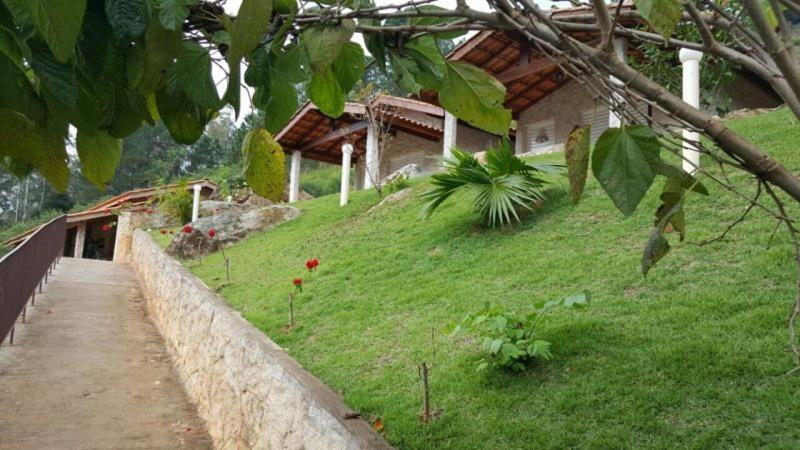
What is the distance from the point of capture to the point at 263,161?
2.92 feet

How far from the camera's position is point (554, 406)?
281 centimetres

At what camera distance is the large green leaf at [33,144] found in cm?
74

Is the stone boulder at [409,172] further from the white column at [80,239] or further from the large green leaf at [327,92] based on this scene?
the white column at [80,239]

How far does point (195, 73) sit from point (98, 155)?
0.78 ft

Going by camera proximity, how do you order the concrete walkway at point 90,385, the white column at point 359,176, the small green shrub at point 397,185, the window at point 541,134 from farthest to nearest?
the white column at point 359,176 < the window at point 541,134 < the small green shrub at point 397,185 < the concrete walkway at point 90,385

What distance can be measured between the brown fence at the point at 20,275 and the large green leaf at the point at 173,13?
6.16 m

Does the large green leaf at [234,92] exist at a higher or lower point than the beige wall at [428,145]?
lower

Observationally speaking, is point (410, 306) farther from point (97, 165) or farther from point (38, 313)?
point (38, 313)

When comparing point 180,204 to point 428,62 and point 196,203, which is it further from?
point 428,62

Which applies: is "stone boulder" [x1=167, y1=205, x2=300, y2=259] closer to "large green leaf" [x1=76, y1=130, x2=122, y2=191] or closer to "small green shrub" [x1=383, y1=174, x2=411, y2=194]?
"small green shrub" [x1=383, y1=174, x2=411, y2=194]

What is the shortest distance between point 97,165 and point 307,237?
9.13 metres

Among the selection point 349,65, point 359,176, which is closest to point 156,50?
point 349,65

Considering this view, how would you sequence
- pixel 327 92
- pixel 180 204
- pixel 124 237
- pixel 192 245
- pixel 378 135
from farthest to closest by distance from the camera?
pixel 124 237, pixel 180 204, pixel 378 135, pixel 192 245, pixel 327 92

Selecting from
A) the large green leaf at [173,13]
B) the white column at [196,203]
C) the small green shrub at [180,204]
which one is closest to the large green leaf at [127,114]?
the large green leaf at [173,13]
